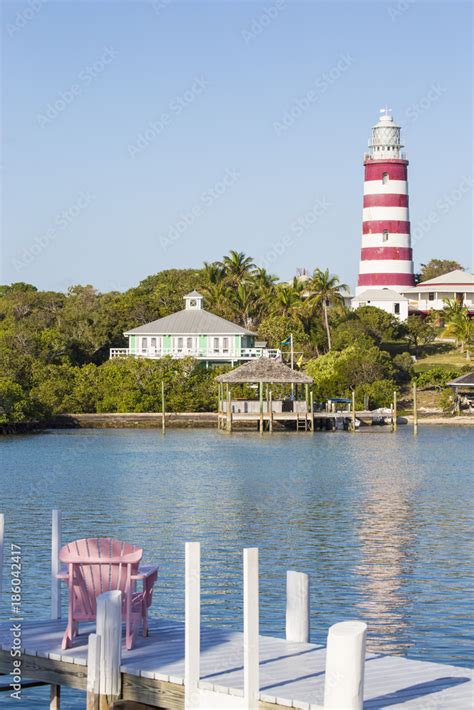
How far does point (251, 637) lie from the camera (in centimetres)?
1121

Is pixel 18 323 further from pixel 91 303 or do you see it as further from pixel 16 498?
pixel 16 498

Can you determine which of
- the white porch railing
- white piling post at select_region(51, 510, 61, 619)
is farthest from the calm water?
the white porch railing

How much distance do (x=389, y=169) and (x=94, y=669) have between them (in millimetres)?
85949

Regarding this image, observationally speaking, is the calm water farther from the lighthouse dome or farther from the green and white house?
the lighthouse dome

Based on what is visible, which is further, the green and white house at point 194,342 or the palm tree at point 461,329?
the palm tree at point 461,329

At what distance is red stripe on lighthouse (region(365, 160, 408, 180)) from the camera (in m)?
95.2

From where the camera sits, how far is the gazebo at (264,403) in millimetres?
66375

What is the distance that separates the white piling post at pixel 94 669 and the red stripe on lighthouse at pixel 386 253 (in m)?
85.4

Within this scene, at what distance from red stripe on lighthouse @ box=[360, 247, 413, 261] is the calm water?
35.6 metres

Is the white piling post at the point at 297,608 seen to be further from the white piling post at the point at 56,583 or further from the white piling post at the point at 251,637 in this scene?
the white piling post at the point at 56,583

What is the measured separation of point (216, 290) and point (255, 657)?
83.7m

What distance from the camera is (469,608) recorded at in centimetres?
1952

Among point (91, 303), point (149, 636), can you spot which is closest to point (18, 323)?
point (91, 303)

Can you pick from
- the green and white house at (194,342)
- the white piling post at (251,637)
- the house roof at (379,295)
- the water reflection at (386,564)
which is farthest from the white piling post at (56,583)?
the house roof at (379,295)
